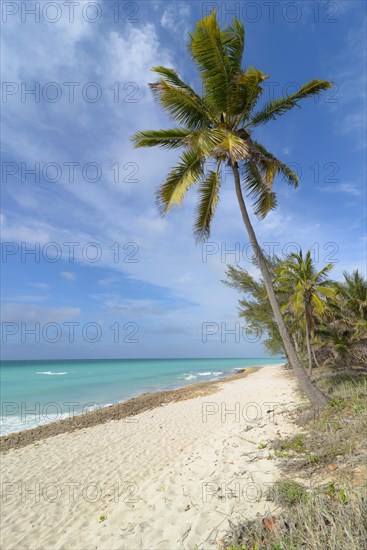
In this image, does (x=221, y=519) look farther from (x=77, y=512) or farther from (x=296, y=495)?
(x=77, y=512)

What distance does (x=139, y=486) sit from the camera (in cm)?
688

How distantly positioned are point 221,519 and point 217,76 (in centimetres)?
1089

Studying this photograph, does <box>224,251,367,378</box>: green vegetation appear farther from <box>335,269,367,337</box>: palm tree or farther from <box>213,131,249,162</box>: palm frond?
<box>213,131,249,162</box>: palm frond

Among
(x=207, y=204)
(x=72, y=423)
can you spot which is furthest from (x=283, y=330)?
(x=72, y=423)

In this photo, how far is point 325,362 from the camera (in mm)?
22469

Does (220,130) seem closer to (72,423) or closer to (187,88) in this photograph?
(187,88)

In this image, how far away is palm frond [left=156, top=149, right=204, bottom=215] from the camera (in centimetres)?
1009

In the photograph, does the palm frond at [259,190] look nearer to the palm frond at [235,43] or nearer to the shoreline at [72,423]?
the palm frond at [235,43]

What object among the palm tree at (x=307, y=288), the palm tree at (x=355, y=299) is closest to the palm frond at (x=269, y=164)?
the palm tree at (x=307, y=288)

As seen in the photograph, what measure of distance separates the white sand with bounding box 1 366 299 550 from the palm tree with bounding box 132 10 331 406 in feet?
11.9

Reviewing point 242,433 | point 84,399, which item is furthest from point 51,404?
point 242,433

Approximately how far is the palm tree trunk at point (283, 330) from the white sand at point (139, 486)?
1184 millimetres

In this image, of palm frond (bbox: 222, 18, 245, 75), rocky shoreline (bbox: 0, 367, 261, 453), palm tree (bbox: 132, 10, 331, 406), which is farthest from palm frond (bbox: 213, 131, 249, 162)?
rocky shoreline (bbox: 0, 367, 261, 453)

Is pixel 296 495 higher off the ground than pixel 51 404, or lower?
higher
